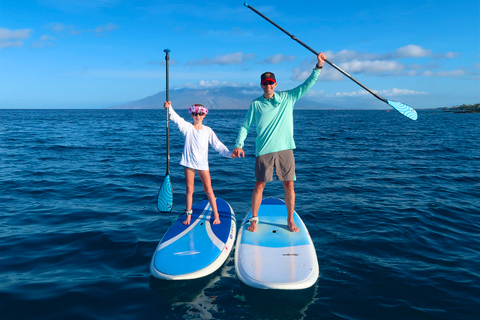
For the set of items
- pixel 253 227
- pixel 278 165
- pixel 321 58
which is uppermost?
pixel 321 58

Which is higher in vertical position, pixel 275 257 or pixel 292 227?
pixel 292 227

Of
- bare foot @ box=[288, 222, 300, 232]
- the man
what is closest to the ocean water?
Answer: bare foot @ box=[288, 222, 300, 232]

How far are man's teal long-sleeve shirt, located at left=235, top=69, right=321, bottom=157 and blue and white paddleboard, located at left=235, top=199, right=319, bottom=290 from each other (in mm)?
1584

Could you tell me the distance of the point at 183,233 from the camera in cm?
576

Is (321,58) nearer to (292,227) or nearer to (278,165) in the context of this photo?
(278,165)

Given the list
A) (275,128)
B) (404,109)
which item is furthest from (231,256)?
(404,109)

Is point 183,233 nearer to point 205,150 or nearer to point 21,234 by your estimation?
point 205,150

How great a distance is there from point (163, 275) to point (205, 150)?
2490 mm

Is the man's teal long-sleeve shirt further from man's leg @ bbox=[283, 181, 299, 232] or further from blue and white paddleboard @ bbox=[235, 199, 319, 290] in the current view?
blue and white paddleboard @ bbox=[235, 199, 319, 290]

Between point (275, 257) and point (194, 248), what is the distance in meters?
1.40

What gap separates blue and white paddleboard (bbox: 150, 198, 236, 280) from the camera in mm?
4637

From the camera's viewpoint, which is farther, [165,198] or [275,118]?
[165,198]

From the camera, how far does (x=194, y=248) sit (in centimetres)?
520

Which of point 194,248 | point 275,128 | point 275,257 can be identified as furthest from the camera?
point 275,128
